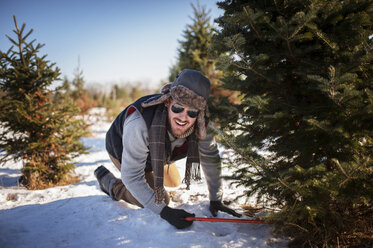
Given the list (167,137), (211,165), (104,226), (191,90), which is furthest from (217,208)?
(191,90)

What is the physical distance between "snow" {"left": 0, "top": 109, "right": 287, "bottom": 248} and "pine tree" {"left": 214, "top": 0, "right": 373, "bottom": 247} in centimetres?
60

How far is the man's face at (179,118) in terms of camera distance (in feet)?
7.57

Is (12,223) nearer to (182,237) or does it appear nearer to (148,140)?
(148,140)

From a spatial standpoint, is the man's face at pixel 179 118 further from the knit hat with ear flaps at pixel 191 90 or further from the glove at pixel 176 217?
the glove at pixel 176 217

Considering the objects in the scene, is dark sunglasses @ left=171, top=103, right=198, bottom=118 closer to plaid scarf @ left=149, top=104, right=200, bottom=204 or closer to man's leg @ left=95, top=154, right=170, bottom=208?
plaid scarf @ left=149, top=104, right=200, bottom=204

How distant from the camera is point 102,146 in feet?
25.9

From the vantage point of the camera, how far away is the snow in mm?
2059

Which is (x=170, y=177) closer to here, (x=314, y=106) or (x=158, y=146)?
(x=158, y=146)

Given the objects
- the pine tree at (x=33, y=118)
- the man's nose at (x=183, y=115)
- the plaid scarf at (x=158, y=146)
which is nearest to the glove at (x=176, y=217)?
the plaid scarf at (x=158, y=146)

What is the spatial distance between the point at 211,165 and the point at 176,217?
83cm

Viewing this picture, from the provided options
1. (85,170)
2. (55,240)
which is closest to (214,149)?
(55,240)

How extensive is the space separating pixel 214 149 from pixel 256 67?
1.28m

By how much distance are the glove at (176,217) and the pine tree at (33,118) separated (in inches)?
116

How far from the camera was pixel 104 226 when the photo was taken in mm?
2361
